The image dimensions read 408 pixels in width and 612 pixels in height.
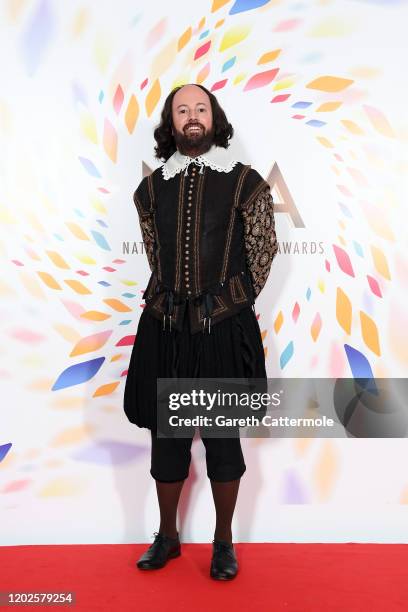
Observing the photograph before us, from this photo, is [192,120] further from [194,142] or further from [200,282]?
[200,282]

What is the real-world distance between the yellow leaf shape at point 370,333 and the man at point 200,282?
20.7 inches

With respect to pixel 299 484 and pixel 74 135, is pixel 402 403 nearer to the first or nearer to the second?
→ pixel 299 484

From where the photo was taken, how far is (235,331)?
1934mm

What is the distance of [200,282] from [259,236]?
24 cm

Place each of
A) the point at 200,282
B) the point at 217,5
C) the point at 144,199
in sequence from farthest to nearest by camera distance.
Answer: the point at 217,5 < the point at 144,199 < the point at 200,282

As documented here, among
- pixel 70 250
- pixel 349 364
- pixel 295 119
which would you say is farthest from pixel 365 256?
pixel 70 250

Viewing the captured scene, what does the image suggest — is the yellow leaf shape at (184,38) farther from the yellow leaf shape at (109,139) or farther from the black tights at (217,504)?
the black tights at (217,504)

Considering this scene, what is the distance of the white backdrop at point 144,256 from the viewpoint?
2264 mm

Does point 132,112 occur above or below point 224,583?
above

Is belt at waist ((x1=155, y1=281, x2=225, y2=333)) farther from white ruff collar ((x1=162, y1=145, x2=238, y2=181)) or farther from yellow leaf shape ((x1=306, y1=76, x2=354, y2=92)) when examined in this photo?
yellow leaf shape ((x1=306, y1=76, x2=354, y2=92))

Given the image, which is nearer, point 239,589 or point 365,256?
point 239,589

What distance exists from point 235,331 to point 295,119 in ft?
2.89

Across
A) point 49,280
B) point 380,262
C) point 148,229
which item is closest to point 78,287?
point 49,280

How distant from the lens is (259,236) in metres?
1.95
